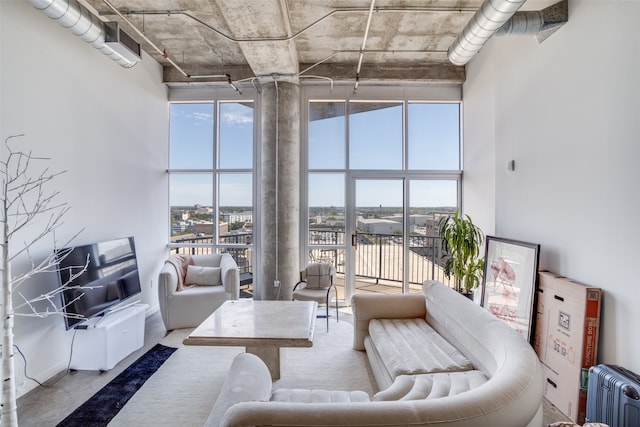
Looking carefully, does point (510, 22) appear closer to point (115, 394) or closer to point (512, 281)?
point (512, 281)

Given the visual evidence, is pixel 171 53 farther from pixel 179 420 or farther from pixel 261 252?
pixel 179 420

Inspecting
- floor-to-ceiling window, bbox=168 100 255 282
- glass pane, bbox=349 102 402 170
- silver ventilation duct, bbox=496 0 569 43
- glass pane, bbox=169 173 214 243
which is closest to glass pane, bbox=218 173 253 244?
floor-to-ceiling window, bbox=168 100 255 282

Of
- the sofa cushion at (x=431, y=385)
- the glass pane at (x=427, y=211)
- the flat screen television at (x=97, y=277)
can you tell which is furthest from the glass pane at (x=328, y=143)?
the sofa cushion at (x=431, y=385)

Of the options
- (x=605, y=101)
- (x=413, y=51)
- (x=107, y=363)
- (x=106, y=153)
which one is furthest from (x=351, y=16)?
(x=107, y=363)

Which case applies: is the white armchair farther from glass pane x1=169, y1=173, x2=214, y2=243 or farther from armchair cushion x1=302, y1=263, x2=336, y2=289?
glass pane x1=169, y1=173, x2=214, y2=243

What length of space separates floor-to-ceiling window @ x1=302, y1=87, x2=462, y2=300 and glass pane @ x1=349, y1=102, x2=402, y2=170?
0.02 m

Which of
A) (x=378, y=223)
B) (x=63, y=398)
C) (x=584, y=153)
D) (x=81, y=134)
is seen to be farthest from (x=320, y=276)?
(x=81, y=134)

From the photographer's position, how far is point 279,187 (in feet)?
14.8

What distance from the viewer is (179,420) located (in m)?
2.20

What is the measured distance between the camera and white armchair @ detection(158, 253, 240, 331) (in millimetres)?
3742

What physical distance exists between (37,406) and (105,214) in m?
1.94

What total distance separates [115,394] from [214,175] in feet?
11.0

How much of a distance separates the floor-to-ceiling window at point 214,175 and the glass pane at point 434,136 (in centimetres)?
269

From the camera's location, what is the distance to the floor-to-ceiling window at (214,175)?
5.06 meters
